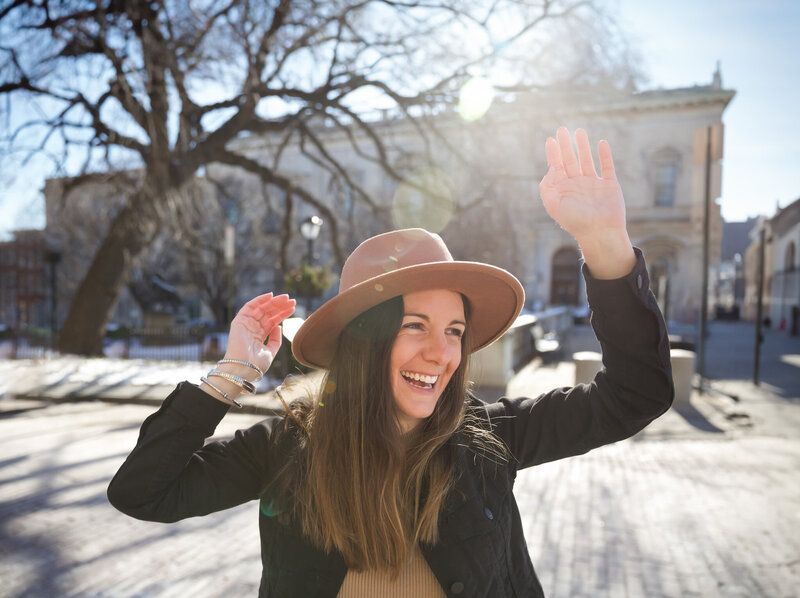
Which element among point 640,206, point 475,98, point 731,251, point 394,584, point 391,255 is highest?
point 640,206

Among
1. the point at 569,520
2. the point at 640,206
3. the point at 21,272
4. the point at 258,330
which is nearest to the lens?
the point at 258,330

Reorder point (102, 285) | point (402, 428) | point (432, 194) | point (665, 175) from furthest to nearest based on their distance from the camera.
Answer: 1. point (665, 175)
2. point (102, 285)
3. point (432, 194)
4. point (402, 428)

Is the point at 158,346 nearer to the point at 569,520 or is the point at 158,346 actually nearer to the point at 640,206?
the point at 569,520

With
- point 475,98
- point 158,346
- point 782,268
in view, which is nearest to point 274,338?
point 475,98

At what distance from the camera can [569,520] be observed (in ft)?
16.2

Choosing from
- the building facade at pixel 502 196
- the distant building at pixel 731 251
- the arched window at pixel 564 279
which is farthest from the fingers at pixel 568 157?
the distant building at pixel 731 251

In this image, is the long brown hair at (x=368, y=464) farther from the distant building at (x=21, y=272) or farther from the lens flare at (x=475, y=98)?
the distant building at (x=21, y=272)

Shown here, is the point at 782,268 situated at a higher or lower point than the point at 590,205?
higher

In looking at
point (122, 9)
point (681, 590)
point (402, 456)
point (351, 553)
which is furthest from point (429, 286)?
point (122, 9)

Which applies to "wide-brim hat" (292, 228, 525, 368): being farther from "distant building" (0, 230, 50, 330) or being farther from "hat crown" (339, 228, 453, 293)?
"distant building" (0, 230, 50, 330)

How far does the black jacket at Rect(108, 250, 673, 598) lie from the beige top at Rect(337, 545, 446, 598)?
0.04 meters

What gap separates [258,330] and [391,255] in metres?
0.47

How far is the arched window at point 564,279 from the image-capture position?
41875 mm

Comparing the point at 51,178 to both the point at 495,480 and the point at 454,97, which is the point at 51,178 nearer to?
the point at 454,97
